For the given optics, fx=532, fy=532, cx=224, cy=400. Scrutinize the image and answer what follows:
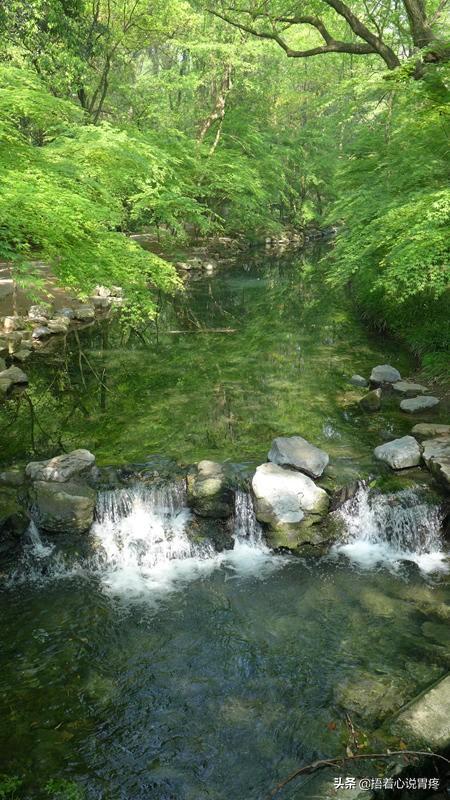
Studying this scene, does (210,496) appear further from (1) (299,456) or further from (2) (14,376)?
(2) (14,376)

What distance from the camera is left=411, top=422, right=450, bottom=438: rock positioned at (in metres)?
9.72

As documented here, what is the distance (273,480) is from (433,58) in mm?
9396

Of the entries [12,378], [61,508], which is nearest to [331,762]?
[61,508]

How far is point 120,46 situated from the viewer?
81.2 feet

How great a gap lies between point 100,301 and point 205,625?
1671 cm

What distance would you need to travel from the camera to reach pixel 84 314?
19.2 m

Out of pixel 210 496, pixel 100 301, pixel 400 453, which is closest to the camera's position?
pixel 210 496

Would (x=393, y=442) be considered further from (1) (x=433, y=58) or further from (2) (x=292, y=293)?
(2) (x=292, y=293)

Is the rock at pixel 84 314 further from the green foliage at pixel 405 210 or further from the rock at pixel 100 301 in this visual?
the green foliage at pixel 405 210

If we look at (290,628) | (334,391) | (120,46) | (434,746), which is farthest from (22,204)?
(120,46)

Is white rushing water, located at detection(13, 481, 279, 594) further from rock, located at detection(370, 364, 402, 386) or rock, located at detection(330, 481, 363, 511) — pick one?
rock, located at detection(370, 364, 402, 386)

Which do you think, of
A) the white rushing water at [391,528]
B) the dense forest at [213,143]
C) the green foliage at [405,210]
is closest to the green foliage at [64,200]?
the dense forest at [213,143]

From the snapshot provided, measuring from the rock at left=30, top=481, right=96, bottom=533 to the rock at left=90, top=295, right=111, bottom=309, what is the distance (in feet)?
Result: 44.4

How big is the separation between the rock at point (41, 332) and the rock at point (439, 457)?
12351mm
